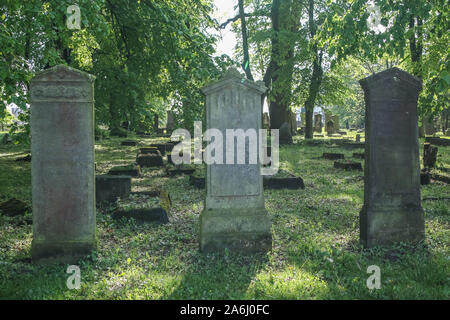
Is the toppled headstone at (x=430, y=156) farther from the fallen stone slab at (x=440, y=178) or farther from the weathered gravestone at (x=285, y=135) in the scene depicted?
the weathered gravestone at (x=285, y=135)

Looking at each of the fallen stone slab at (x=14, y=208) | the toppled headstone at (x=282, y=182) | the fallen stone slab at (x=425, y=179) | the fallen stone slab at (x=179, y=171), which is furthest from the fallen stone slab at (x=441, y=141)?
the fallen stone slab at (x=14, y=208)

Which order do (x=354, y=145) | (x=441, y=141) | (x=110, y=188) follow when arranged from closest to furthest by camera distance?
(x=110, y=188) → (x=441, y=141) → (x=354, y=145)

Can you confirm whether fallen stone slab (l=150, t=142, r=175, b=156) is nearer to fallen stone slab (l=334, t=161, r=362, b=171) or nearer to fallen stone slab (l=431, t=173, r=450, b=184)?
fallen stone slab (l=334, t=161, r=362, b=171)

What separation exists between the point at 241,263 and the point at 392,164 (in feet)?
8.26

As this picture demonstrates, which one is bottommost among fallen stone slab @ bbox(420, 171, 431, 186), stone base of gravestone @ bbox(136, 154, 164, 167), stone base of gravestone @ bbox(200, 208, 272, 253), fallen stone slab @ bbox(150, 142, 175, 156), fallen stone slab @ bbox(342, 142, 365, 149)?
stone base of gravestone @ bbox(200, 208, 272, 253)

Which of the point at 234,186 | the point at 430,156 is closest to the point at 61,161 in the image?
the point at 234,186

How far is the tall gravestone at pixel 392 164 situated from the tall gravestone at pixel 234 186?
59.5 inches

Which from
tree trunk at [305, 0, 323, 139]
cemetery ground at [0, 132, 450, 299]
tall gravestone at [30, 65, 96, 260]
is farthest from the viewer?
tree trunk at [305, 0, 323, 139]

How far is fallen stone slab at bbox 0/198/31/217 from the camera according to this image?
6.90 m

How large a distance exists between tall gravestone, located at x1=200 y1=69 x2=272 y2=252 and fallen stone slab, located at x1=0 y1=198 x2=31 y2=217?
3816mm

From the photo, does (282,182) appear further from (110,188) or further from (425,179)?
(110,188)

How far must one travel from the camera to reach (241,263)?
4863 millimetres

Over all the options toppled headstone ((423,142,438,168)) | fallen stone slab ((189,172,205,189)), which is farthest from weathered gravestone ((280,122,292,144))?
fallen stone slab ((189,172,205,189))
